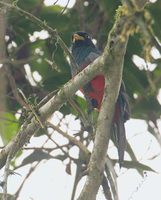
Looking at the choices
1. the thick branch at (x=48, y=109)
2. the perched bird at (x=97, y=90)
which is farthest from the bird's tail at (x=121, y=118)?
the thick branch at (x=48, y=109)

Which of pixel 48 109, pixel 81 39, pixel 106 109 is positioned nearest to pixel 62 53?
pixel 81 39

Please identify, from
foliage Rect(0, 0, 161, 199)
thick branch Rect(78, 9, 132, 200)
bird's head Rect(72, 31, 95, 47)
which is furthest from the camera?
bird's head Rect(72, 31, 95, 47)

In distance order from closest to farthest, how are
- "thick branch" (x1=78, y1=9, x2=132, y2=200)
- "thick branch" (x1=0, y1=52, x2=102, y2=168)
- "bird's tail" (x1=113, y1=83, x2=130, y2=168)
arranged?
"thick branch" (x1=78, y1=9, x2=132, y2=200) → "thick branch" (x1=0, y1=52, x2=102, y2=168) → "bird's tail" (x1=113, y1=83, x2=130, y2=168)

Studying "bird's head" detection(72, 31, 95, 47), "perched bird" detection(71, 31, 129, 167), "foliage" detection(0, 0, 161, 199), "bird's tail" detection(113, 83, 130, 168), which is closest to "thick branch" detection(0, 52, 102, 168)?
"perched bird" detection(71, 31, 129, 167)

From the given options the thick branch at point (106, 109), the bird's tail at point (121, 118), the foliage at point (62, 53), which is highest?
the foliage at point (62, 53)

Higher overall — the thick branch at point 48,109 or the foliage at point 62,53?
the foliage at point 62,53

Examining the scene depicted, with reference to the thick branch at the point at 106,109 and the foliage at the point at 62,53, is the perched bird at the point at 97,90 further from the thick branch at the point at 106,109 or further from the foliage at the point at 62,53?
the thick branch at the point at 106,109

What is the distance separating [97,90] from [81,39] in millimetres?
656

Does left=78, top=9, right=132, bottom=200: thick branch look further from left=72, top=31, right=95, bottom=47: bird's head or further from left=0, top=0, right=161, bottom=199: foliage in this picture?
left=72, top=31, right=95, bottom=47: bird's head

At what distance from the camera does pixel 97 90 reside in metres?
4.81

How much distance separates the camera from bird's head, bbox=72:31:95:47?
5.18 meters

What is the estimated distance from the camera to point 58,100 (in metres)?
3.06

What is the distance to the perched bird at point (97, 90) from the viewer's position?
174 inches

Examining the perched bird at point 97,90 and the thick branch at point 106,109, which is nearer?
the thick branch at point 106,109
